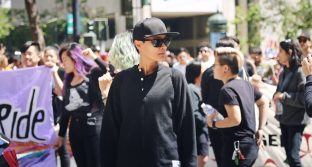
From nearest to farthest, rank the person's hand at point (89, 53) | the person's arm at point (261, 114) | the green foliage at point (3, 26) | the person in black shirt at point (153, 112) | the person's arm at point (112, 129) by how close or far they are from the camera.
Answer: the person in black shirt at point (153, 112), the person's arm at point (112, 129), the person's arm at point (261, 114), the person's hand at point (89, 53), the green foliage at point (3, 26)

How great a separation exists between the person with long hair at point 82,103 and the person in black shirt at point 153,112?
99.2 inches

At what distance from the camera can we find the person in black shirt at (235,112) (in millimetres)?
6625

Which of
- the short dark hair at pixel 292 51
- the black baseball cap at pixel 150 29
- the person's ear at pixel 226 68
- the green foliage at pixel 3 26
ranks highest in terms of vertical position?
the black baseball cap at pixel 150 29

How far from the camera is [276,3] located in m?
31.8

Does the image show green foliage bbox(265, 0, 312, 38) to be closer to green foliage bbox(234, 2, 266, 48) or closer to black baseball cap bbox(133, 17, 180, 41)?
green foliage bbox(234, 2, 266, 48)

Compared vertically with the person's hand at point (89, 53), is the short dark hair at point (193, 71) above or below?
below

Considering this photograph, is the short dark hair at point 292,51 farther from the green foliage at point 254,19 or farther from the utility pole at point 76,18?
the green foliage at point 254,19

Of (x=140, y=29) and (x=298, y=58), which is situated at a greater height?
(x=140, y=29)

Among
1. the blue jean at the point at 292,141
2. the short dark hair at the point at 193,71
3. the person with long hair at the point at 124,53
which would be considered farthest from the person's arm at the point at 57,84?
the person with long hair at the point at 124,53

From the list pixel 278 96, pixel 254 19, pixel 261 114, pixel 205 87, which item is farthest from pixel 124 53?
pixel 254 19

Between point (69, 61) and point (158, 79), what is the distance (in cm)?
318

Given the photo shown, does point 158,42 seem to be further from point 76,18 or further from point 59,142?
point 76,18

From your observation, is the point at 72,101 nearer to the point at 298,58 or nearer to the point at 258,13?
the point at 298,58

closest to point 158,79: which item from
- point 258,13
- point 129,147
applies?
point 129,147
